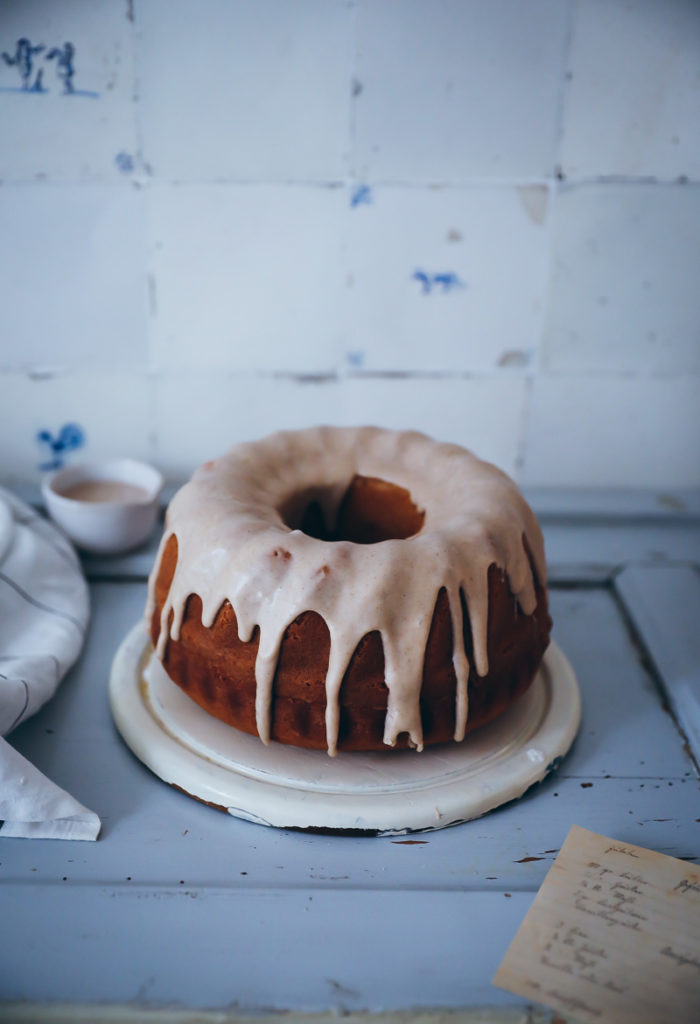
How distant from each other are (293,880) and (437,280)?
86 centimetres

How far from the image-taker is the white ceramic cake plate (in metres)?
0.77

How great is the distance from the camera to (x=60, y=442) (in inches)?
53.1

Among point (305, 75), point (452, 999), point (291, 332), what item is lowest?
point (452, 999)

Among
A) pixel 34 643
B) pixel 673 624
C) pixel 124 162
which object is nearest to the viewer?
pixel 34 643

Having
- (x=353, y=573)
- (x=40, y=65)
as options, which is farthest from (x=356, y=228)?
(x=353, y=573)

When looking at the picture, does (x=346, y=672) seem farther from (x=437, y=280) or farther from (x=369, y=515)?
(x=437, y=280)

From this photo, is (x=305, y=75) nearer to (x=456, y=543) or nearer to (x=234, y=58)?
(x=234, y=58)

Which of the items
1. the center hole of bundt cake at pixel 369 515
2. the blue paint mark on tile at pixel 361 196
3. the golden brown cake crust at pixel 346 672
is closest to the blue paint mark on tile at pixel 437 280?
the blue paint mark on tile at pixel 361 196

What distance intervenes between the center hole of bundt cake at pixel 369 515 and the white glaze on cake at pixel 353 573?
0.11 feet

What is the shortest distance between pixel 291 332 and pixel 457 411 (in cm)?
28

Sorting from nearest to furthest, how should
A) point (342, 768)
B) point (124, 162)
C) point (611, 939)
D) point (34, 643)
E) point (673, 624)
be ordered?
point (611, 939) → point (342, 768) → point (34, 643) → point (673, 624) → point (124, 162)

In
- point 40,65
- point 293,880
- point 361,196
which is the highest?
point 40,65

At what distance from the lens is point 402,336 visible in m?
1.29

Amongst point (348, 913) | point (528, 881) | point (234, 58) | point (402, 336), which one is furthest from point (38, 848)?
point (234, 58)
